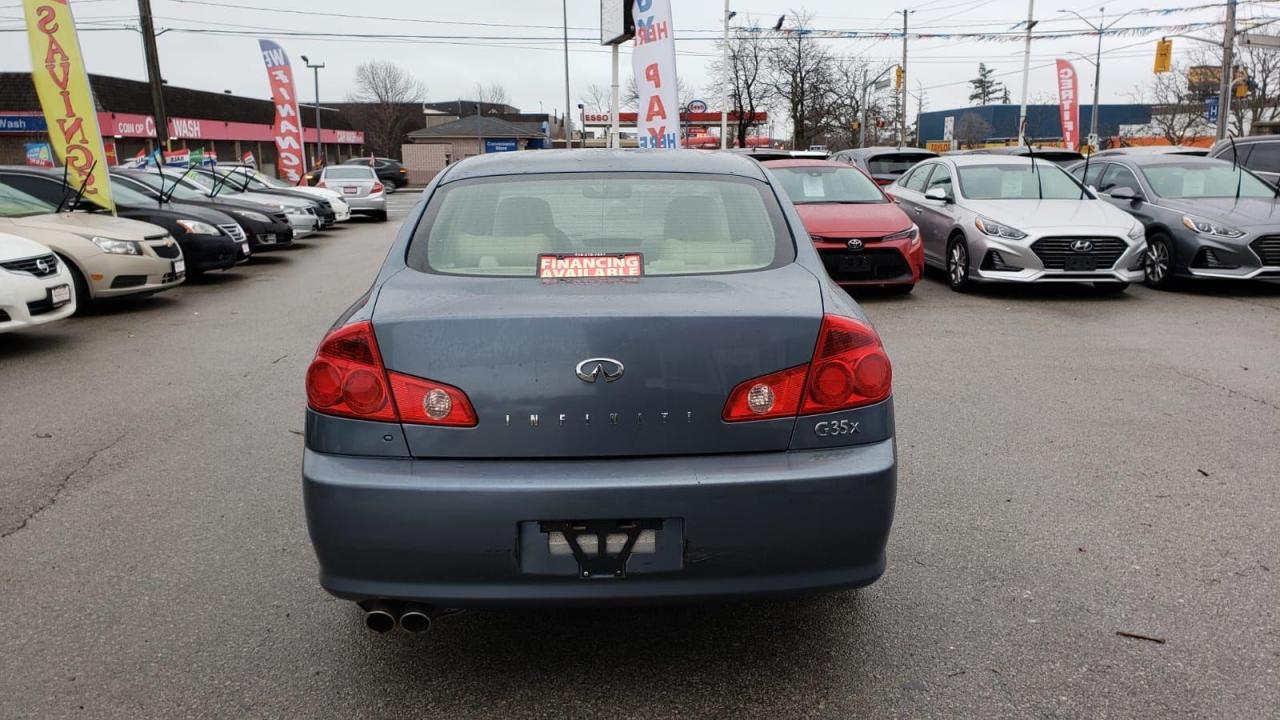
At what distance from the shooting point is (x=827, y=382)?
8.68ft

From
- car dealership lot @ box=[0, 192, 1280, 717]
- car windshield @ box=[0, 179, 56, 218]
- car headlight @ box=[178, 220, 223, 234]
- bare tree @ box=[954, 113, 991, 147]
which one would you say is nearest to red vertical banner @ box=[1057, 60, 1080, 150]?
car headlight @ box=[178, 220, 223, 234]

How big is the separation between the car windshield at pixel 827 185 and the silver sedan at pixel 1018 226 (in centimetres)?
75

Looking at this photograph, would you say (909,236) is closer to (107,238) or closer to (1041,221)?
(1041,221)

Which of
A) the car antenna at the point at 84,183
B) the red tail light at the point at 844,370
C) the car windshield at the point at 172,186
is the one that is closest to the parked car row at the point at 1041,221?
the red tail light at the point at 844,370

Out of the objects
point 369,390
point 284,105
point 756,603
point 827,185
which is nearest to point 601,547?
point 369,390

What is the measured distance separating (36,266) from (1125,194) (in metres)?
11.5

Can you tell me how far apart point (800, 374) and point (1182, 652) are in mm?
1514

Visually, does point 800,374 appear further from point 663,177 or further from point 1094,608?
point 1094,608

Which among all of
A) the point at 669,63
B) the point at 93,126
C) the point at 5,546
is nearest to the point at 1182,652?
the point at 5,546

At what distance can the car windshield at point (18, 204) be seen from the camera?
32.8 ft

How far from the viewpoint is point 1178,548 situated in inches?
149

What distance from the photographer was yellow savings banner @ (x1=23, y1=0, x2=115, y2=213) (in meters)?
12.0

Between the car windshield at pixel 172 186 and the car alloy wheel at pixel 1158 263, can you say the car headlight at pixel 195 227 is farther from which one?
the car alloy wheel at pixel 1158 263

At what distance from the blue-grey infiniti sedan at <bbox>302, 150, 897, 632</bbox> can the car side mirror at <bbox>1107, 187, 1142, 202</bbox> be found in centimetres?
1072
